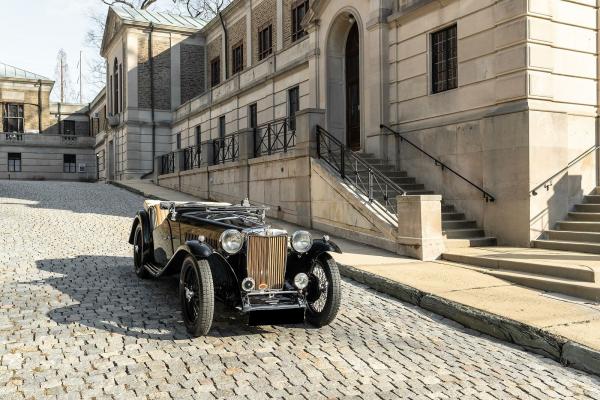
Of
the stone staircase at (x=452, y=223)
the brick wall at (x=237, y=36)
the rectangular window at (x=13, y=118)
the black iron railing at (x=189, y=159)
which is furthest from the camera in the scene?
the rectangular window at (x=13, y=118)

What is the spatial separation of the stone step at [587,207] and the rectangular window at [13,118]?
158 ft

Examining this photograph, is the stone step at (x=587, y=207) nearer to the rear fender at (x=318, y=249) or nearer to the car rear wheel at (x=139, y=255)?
the rear fender at (x=318, y=249)

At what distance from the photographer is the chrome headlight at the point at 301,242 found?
5.68 metres

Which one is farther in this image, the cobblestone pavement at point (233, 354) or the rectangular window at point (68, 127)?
the rectangular window at point (68, 127)

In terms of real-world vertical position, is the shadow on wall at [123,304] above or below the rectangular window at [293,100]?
Result: below

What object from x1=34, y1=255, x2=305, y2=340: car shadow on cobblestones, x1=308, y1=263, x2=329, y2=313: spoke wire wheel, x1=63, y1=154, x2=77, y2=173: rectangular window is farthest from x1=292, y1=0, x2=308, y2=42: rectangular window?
x1=63, y1=154, x2=77, y2=173: rectangular window

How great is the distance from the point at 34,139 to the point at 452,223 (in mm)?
43855

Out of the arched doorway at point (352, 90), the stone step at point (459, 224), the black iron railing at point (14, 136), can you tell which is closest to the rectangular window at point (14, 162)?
Answer: the black iron railing at point (14, 136)

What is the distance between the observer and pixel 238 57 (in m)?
28.9

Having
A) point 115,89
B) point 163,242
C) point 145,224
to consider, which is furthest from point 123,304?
point 115,89

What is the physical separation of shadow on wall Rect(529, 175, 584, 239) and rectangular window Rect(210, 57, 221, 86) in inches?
946

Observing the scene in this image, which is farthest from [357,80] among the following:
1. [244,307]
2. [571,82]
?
[244,307]

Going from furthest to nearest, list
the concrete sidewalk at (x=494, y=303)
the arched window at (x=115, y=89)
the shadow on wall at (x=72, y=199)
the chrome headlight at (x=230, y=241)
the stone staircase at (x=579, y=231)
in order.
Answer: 1. the arched window at (x=115, y=89)
2. the shadow on wall at (x=72, y=199)
3. the stone staircase at (x=579, y=231)
4. the chrome headlight at (x=230, y=241)
5. the concrete sidewalk at (x=494, y=303)

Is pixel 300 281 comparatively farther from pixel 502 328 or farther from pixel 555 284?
pixel 555 284
